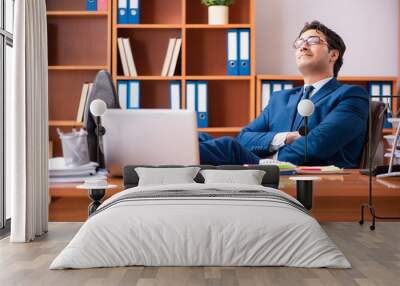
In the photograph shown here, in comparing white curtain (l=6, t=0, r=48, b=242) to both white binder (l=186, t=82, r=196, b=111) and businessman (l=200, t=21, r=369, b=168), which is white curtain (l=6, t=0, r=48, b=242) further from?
white binder (l=186, t=82, r=196, b=111)

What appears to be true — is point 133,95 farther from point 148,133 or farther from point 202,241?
point 202,241

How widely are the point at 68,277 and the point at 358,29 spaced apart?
14.0 feet

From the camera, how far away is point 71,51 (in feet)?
20.1

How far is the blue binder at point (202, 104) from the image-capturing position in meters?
5.97

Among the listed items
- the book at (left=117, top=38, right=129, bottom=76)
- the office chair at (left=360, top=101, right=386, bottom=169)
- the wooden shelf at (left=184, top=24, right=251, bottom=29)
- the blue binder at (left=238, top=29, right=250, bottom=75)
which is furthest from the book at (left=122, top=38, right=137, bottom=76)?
the office chair at (left=360, top=101, right=386, bottom=169)

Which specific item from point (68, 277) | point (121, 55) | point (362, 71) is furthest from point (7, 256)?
point (362, 71)

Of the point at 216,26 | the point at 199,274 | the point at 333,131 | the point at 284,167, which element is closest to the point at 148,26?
the point at 216,26

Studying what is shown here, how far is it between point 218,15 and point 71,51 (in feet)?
4.52

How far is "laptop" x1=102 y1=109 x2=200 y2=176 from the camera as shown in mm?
3613

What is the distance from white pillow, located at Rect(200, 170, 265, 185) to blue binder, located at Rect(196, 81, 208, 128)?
2.14 metres

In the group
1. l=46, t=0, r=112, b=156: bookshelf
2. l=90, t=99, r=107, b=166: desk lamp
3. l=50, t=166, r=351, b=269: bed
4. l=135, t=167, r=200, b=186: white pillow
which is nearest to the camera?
l=50, t=166, r=351, b=269: bed

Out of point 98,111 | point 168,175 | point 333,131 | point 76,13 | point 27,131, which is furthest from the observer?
point 76,13

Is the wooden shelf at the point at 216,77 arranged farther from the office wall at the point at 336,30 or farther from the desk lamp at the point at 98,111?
the desk lamp at the point at 98,111

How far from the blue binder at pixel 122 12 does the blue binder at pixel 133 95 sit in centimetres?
55
